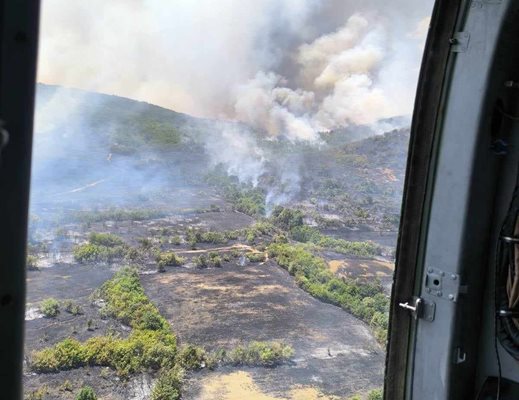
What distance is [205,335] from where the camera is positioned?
3725mm

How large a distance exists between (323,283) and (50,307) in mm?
2766

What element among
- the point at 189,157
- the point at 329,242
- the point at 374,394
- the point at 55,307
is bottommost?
the point at 374,394

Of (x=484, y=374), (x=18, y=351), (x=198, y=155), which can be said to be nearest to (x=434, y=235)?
(x=484, y=374)

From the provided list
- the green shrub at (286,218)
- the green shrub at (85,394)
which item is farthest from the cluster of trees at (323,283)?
the green shrub at (85,394)

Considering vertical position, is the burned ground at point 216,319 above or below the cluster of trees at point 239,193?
below

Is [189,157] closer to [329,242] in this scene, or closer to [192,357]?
[329,242]

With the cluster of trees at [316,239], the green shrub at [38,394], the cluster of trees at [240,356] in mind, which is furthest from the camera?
the cluster of trees at [316,239]

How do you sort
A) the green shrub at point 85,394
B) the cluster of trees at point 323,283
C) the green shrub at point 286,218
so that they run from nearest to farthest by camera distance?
1. the green shrub at point 85,394
2. the cluster of trees at point 323,283
3. the green shrub at point 286,218

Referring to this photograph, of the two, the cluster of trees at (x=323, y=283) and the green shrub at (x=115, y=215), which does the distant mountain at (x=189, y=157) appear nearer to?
the green shrub at (x=115, y=215)

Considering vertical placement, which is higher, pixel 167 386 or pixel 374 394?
pixel 167 386

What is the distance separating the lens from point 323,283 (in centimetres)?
465

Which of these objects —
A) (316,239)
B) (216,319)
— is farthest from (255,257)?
(216,319)

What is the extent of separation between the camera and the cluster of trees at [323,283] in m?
4.30

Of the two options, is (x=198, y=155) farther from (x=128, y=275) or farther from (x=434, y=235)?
(x=434, y=235)
